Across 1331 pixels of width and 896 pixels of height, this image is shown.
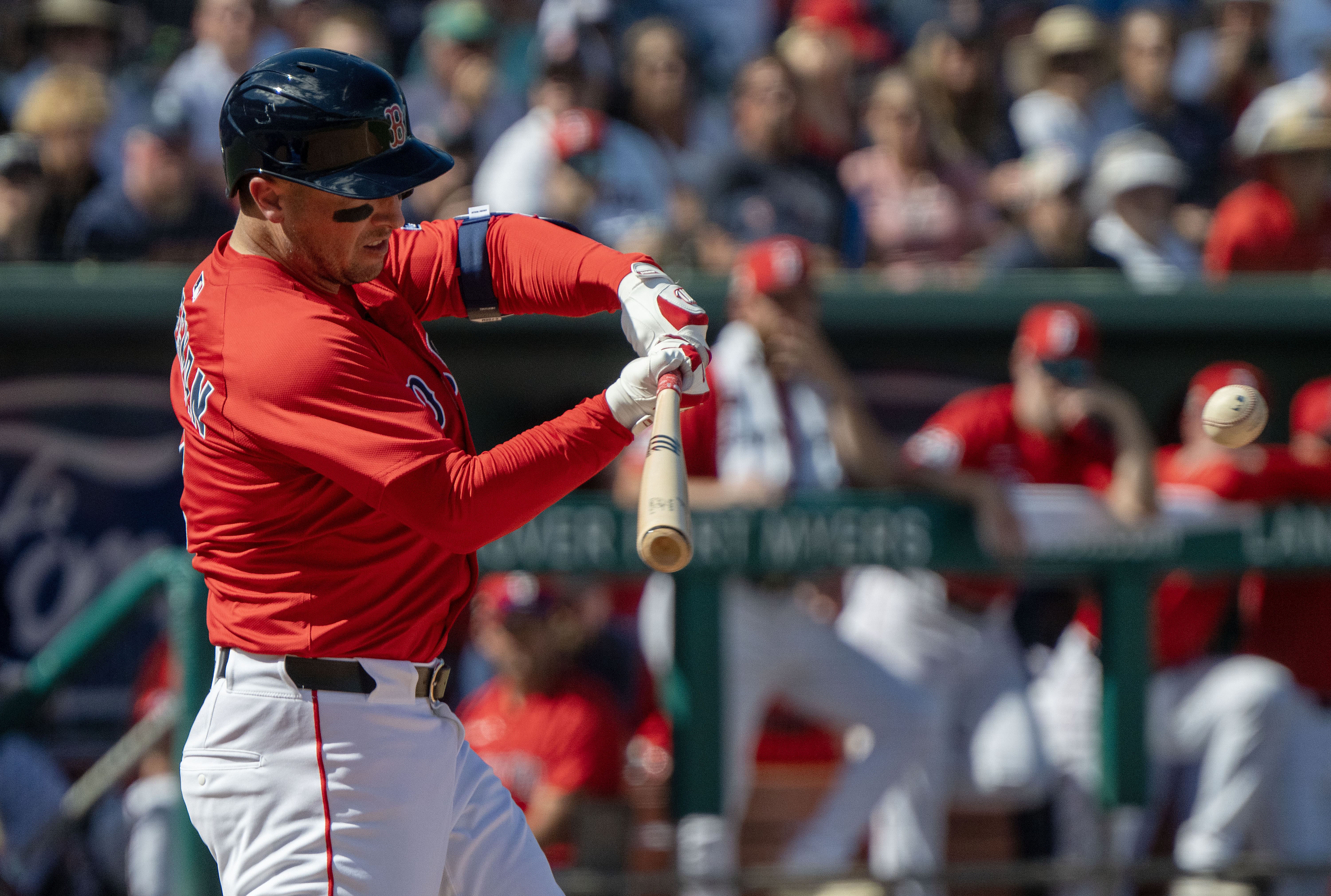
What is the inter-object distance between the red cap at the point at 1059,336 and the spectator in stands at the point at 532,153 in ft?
5.23

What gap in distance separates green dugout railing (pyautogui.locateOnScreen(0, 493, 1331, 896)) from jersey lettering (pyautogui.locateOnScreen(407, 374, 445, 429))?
1595 mm

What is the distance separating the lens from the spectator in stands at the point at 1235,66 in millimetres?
6500

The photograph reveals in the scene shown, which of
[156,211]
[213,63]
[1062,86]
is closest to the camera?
[156,211]

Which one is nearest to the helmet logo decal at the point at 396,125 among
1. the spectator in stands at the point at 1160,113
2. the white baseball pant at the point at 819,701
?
the white baseball pant at the point at 819,701

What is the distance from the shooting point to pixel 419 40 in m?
6.16

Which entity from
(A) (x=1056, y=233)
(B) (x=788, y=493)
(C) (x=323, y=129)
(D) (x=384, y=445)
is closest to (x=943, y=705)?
(B) (x=788, y=493)

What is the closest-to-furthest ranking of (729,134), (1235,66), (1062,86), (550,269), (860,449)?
(550,269) < (860,449) < (729,134) < (1062,86) < (1235,66)

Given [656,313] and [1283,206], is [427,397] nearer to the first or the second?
[656,313]

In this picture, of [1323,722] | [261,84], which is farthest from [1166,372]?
[261,84]

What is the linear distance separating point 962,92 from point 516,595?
2850 millimetres

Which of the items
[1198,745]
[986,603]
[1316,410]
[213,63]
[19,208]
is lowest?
[1198,745]

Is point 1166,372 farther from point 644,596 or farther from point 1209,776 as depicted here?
point 644,596

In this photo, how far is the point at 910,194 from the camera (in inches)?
216

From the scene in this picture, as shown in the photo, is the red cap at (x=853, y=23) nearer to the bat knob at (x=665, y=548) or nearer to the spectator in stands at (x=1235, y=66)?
the spectator in stands at (x=1235, y=66)
